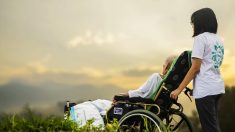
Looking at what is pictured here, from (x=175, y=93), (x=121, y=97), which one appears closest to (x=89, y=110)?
(x=121, y=97)

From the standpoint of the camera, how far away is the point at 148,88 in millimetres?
7523

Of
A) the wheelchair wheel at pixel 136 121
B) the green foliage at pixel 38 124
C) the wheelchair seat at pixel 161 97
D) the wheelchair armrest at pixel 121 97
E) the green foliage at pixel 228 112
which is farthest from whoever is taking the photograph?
the green foliage at pixel 228 112

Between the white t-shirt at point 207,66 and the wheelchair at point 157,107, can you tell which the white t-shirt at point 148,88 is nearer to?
the wheelchair at point 157,107

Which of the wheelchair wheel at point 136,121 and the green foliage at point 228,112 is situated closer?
the wheelchair wheel at point 136,121

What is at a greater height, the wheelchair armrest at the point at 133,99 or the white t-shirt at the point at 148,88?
the white t-shirt at the point at 148,88

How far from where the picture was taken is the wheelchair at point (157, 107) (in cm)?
717

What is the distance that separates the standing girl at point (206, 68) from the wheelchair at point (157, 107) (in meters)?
0.89

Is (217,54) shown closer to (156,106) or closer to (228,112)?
(156,106)

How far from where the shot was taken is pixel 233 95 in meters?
17.4

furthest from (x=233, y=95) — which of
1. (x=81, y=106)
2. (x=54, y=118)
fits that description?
(x=54, y=118)

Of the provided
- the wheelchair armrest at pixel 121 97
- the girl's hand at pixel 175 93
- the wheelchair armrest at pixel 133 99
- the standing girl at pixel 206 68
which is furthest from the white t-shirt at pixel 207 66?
the wheelchair armrest at pixel 121 97

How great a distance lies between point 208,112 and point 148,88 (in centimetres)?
156

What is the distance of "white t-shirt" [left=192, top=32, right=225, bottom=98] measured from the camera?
611 centimetres

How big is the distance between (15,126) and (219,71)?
2498mm
